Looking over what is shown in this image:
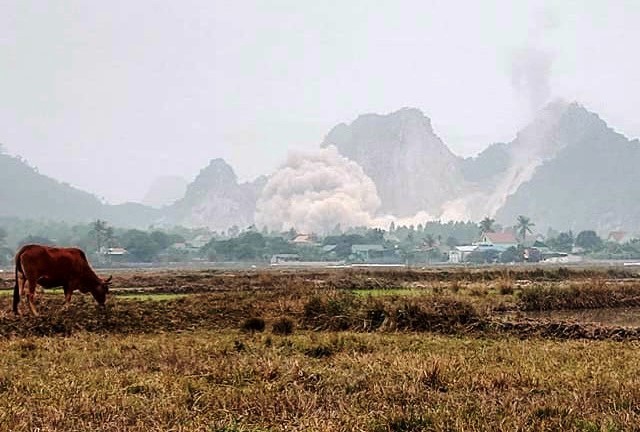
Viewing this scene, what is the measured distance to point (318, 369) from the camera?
958 centimetres

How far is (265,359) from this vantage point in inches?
407

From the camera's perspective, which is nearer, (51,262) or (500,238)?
(51,262)

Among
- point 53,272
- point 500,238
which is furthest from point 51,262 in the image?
point 500,238

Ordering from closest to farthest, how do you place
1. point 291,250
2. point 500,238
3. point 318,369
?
point 318,369 → point 291,250 → point 500,238

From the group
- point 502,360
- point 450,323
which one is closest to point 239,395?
point 502,360

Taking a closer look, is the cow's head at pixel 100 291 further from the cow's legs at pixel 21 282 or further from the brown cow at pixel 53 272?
the cow's legs at pixel 21 282

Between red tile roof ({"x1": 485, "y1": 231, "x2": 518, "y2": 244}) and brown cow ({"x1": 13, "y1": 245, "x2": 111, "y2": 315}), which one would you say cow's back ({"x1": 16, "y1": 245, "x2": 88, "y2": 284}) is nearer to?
brown cow ({"x1": 13, "y1": 245, "x2": 111, "y2": 315})

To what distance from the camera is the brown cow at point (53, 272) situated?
16.4 m

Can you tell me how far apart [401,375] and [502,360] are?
2.53 metres

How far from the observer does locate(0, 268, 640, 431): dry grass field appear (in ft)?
22.4

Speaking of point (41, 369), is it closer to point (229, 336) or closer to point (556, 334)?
point (229, 336)

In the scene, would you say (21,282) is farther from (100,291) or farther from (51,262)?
(100,291)

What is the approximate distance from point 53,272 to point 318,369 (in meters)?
10.3

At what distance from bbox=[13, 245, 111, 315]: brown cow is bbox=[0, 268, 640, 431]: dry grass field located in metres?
0.72
